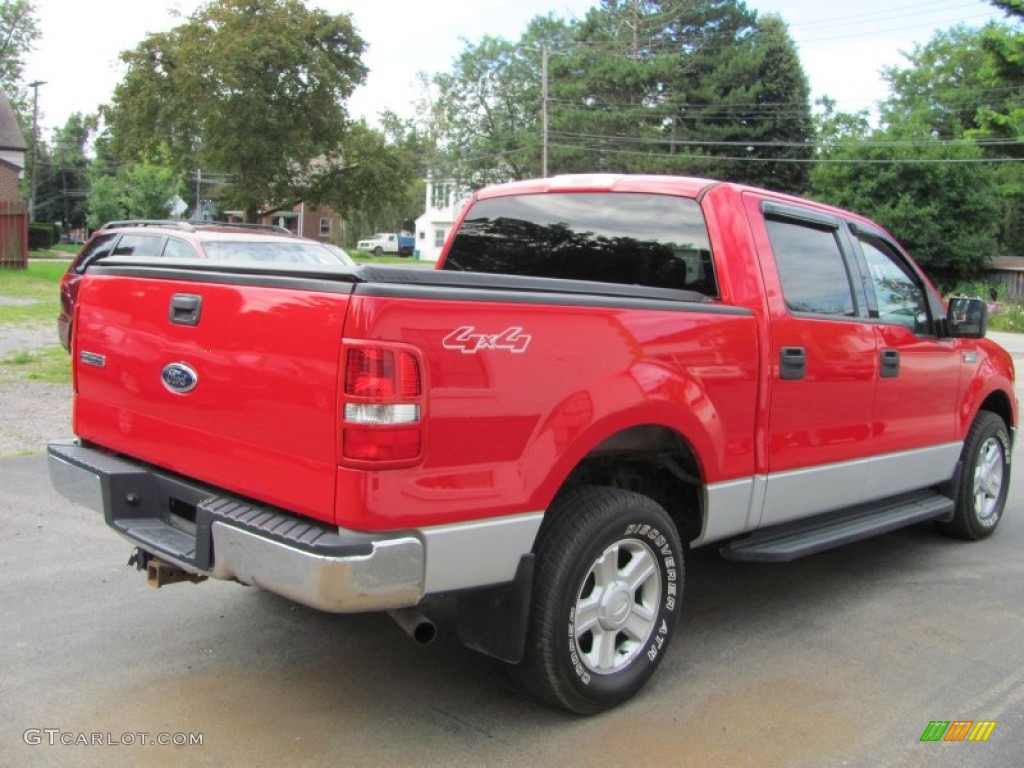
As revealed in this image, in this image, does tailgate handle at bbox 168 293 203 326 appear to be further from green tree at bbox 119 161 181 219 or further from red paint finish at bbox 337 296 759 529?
green tree at bbox 119 161 181 219

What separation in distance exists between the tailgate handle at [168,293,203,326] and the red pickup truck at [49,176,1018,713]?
1 cm

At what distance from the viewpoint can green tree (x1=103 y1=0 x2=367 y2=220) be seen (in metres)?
28.8

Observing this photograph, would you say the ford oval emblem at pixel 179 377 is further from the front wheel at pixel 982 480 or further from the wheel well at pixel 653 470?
the front wheel at pixel 982 480

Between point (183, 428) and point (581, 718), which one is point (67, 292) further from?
point (581, 718)

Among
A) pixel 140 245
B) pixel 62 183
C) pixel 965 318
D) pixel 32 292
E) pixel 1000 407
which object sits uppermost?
pixel 62 183

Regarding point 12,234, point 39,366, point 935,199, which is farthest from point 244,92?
point 935,199

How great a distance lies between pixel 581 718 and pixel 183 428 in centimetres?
182

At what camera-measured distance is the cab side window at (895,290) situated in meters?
4.95

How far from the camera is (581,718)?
3424 millimetres

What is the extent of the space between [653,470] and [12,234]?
30.5 m

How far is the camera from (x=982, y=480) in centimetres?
593

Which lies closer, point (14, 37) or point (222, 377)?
point (222, 377)

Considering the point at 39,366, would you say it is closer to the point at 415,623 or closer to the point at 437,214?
the point at 415,623

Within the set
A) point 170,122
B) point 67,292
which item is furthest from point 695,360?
point 170,122
